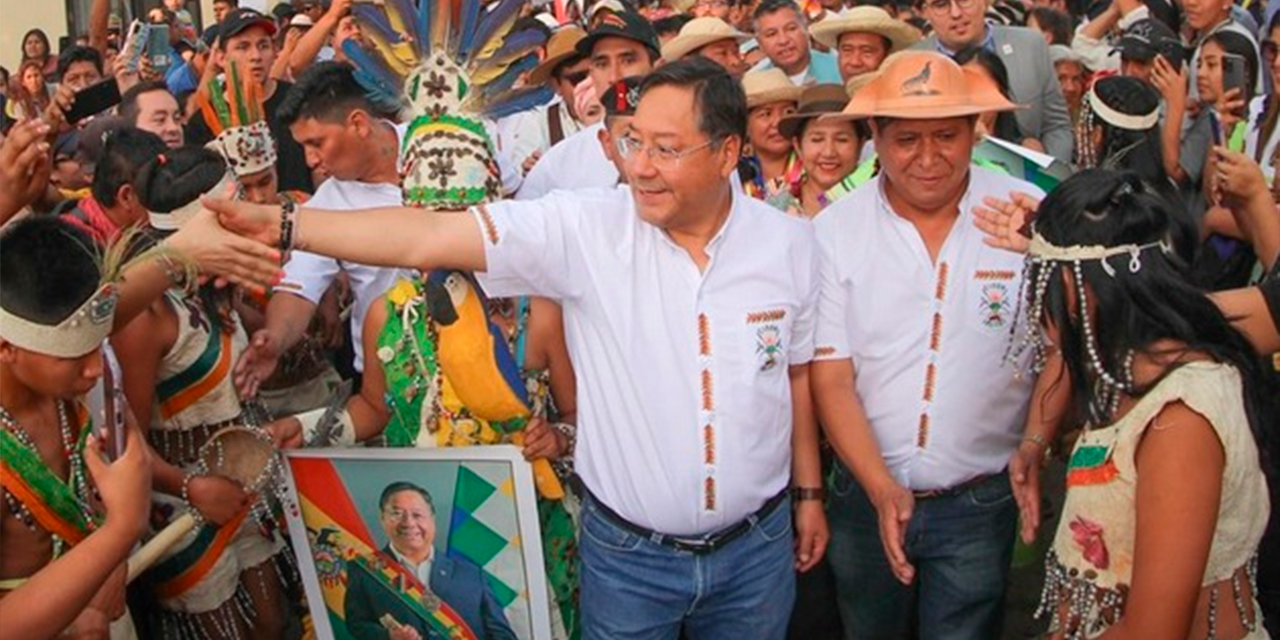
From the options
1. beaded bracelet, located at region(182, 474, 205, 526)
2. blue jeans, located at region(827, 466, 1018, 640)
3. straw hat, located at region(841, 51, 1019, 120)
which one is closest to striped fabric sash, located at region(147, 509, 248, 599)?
beaded bracelet, located at region(182, 474, 205, 526)

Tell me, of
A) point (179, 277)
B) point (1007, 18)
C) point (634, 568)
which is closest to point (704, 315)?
point (634, 568)

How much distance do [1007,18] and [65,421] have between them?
281 inches

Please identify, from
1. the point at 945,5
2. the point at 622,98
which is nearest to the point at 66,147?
the point at 622,98

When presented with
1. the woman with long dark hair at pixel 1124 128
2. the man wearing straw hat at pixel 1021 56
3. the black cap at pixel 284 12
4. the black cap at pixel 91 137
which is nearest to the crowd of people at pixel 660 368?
the woman with long dark hair at pixel 1124 128

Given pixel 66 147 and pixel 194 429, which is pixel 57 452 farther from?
pixel 66 147

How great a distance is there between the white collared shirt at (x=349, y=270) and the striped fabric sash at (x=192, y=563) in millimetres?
761

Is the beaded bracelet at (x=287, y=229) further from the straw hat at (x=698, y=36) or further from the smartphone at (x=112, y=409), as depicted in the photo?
the straw hat at (x=698, y=36)

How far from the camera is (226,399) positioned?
3.25m

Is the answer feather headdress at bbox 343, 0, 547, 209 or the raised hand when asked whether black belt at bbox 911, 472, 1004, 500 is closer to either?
the raised hand

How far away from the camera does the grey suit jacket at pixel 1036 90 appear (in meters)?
5.90

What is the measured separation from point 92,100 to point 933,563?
141 inches

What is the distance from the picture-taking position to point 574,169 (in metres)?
4.47

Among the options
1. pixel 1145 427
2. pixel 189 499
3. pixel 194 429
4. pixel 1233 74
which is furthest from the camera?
pixel 1233 74

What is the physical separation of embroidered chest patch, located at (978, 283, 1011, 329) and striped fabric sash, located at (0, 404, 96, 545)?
6.96 feet
